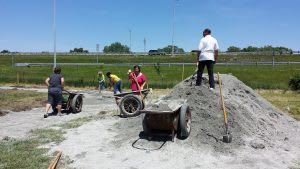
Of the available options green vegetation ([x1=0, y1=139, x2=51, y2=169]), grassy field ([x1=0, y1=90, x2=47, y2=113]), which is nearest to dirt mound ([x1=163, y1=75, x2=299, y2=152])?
green vegetation ([x1=0, y1=139, x2=51, y2=169])

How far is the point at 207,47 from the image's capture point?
1154cm

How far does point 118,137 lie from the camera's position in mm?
10742

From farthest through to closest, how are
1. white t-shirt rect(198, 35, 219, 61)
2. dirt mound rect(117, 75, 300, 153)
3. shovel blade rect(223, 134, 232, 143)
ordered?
white t-shirt rect(198, 35, 219, 61) → dirt mound rect(117, 75, 300, 153) → shovel blade rect(223, 134, 232, 143)

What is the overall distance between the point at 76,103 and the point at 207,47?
6203mm

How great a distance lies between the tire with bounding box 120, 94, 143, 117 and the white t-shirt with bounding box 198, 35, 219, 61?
2.59 m

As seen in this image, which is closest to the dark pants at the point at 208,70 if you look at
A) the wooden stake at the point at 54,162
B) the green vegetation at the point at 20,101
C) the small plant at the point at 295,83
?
the wooden stake at the point at 54,162

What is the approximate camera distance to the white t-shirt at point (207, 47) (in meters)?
11.5

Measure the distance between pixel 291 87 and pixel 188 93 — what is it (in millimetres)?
16695

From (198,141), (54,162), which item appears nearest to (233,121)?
(198,141)

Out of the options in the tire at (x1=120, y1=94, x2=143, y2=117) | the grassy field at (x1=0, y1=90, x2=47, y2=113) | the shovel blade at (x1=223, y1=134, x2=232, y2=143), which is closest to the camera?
the shovel blade at (x1=223, y1=134, x2=232, y2=143)

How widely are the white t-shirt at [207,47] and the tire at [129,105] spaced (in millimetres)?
2594

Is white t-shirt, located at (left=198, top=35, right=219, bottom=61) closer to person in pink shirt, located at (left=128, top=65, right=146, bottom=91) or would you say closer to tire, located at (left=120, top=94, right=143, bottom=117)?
tire, located at (left=120, top=94, right=143, bottom=117)

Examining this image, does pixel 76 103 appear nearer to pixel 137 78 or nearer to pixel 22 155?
pixel 137 78

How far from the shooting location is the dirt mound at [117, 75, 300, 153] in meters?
9.91
